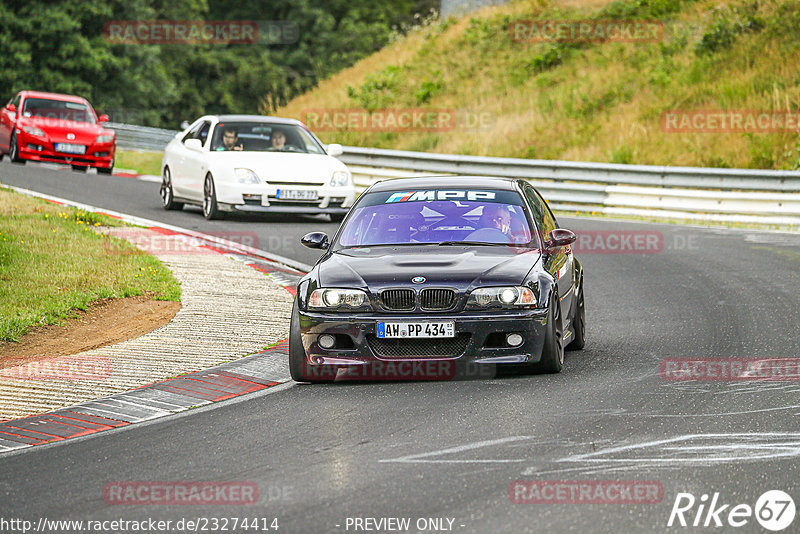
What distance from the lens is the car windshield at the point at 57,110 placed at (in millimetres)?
27219

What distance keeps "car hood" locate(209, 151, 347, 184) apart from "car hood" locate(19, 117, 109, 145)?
874cm

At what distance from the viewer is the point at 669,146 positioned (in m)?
25.9

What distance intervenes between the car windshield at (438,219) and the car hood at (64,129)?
1789cm

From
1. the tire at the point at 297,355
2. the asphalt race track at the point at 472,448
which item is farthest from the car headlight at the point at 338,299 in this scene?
the asphalt race track at the point at 472,448

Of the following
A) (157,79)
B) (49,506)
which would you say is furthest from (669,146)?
(157,79)

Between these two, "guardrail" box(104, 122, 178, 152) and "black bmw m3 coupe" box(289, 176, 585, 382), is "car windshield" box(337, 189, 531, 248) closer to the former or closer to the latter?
"black bmw m3 coupe" box(289, 176, 585, 382)

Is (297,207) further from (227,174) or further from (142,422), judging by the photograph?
(142,422)

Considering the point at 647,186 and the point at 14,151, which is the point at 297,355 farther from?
the point at 14,151

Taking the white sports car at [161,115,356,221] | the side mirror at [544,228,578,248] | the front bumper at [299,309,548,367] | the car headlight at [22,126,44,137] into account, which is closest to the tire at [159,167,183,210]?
the white sports car at [161,115,356,221]

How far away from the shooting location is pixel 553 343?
27.7 ft

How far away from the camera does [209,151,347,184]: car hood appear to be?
1811 cm

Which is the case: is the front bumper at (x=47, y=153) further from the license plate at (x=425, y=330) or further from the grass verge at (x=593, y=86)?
the license plate at (x=425, y=330)

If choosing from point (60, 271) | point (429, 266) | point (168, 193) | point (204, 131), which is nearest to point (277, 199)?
point (204, 131)

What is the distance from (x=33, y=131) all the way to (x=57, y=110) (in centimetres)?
120
